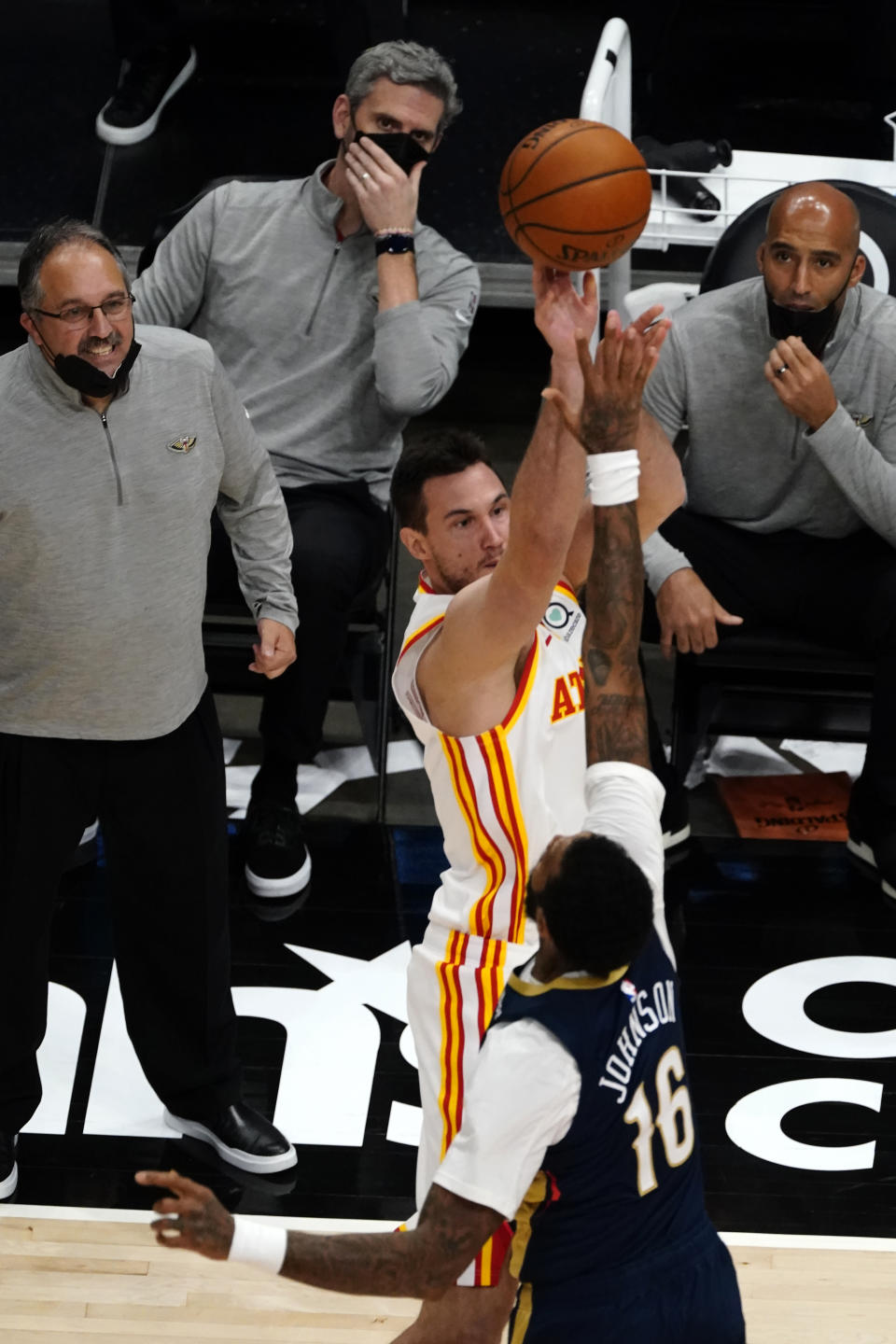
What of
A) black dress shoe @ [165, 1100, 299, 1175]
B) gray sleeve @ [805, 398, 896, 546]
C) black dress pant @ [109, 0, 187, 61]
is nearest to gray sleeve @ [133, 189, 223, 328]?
gray sleeve @ [805, 398, 896, 546]

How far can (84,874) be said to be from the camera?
4.30m

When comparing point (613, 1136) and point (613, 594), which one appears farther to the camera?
point (613, 594)

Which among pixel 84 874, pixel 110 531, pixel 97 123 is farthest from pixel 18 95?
pixel 110 531

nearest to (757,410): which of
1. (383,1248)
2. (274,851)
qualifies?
(274,851)

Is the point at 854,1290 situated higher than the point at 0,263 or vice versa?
the point at 0,263

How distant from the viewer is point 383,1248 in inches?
73.5

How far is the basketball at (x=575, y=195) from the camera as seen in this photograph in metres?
2.94

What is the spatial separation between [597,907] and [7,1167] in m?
1.86

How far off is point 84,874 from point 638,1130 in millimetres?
2538

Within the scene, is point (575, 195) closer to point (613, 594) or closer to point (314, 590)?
point (613, 594)

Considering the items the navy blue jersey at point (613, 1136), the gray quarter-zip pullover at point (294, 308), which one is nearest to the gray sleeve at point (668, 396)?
the gray quarter-zip pullover at point (294, 308)

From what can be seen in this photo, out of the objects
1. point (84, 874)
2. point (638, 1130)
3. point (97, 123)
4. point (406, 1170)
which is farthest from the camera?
point (97, 123)

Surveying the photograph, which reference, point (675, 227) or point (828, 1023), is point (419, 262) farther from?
point (828, 1023)

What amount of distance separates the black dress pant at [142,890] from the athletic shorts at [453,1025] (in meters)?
0.71
